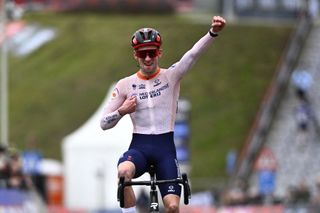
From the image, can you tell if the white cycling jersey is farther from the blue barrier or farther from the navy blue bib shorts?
the blue barrier

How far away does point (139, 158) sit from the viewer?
1805 cm

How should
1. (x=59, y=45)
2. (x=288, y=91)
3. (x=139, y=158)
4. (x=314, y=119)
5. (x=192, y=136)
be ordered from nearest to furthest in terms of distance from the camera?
(x=139, y=158) < (x=314, y=119) < (x=288, y=91) < (x=192, y=136) < (x=59, y=45)

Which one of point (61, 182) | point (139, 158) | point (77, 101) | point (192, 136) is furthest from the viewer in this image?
point (77, 101)

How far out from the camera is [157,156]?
18188 mm

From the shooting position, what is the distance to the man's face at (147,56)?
17.9 m

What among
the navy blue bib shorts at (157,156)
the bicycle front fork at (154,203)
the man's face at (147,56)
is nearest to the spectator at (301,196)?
the navy blue bib shorts at (157,156)

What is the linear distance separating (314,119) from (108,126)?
37.6m

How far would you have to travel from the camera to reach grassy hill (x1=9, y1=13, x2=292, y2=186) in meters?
66.1

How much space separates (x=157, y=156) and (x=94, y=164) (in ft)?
80.6

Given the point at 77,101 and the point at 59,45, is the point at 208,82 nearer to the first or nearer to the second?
the point at 77,101

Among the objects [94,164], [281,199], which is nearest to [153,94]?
[281,199]

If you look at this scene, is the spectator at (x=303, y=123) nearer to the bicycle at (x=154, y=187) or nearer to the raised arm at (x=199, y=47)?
the raised arm at (x=199, y=47)

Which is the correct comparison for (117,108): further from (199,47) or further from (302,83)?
(302,83)

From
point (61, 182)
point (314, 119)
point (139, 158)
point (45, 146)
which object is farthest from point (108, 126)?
point (45, 146)
